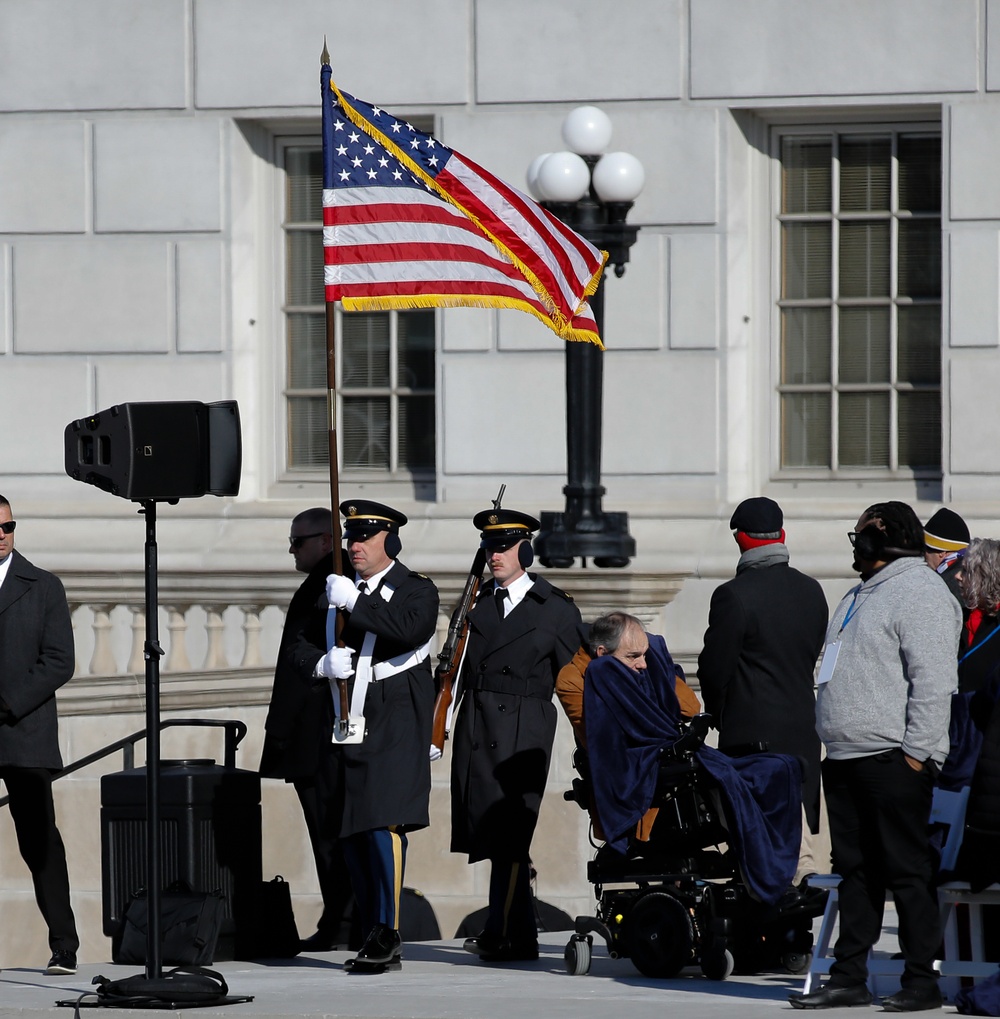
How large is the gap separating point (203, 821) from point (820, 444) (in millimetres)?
7610

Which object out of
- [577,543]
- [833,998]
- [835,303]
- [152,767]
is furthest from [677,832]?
[835,303]

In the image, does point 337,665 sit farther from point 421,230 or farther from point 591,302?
point 591,302

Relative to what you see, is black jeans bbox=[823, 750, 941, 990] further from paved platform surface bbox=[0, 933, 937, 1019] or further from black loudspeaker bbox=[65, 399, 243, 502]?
black loudspeaker bbox=[65, 399, 243, 502]

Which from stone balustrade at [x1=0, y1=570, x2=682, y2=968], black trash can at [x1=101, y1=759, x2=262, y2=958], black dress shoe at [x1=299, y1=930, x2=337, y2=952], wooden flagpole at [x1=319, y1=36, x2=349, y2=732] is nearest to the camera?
wooden flagpole at [x1=319, y1=36, x2=349, y2=732]

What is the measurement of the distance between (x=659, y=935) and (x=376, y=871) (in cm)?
130

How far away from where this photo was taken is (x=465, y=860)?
12.4m

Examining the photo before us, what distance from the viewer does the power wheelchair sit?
9359mm

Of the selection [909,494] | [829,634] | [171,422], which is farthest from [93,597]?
[829,634]

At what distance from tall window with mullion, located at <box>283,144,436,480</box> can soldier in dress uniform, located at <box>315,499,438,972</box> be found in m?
7.49

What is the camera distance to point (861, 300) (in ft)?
54.7

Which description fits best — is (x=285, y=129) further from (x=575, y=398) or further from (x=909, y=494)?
(x=909, y=494)

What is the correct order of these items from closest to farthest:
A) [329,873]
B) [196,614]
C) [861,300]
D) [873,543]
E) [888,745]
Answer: [888,745] → [873,543] → [329,873] → [196,614] → [861,300]

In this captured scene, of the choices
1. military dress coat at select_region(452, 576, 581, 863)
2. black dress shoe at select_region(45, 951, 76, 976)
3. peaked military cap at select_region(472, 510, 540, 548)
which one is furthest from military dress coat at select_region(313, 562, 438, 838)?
black dress shoe at select_region(45, 951, 76, 976)

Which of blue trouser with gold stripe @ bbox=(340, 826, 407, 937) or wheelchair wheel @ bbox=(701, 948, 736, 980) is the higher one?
blue trouser with gold stripe @ bbox=(340, 826, 407, 937)
